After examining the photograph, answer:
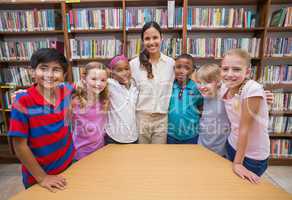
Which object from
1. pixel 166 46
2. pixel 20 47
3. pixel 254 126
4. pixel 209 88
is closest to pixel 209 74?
pixel 209 88

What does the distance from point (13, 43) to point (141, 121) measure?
222 centimetres

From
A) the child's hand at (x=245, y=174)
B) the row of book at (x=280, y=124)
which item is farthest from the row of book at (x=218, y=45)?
the child's hand at (x=245, y=174)

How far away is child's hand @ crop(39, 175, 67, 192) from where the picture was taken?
95 centimetres

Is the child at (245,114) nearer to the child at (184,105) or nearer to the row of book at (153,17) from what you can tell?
the child at (184,105)

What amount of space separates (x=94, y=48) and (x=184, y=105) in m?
1.62

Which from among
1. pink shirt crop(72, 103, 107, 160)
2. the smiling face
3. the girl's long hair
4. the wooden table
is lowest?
the wooden table

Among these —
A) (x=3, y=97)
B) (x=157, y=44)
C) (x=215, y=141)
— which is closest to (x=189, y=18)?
(x=157, y=44)

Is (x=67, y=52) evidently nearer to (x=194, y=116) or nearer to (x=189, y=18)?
(x=189, y=18)

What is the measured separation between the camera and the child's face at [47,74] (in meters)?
1.08

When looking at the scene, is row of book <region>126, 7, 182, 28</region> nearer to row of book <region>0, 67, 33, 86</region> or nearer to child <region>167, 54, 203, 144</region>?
child <region>167, 54, 203, 144</region>

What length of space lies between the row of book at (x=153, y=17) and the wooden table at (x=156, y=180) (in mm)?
1784

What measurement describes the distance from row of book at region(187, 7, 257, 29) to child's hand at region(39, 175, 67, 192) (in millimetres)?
2227

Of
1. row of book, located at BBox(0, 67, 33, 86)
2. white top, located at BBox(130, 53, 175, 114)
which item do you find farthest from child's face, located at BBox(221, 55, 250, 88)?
row of book, located at BBox(0, 67, 33, 86)

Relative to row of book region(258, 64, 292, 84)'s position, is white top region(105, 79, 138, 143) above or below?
below
